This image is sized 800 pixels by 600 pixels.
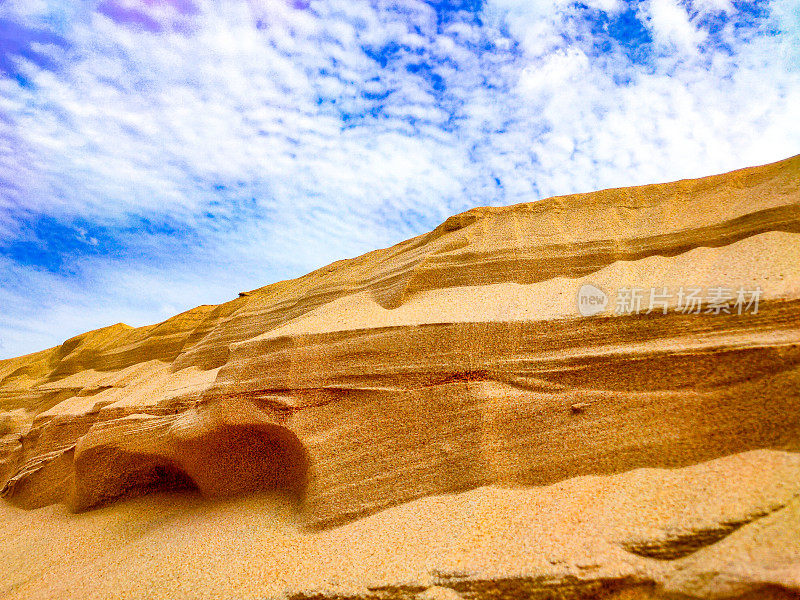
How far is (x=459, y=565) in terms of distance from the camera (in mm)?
2930

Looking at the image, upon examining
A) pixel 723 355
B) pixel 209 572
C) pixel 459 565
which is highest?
pixel 723 355

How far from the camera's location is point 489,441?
12.4 ft

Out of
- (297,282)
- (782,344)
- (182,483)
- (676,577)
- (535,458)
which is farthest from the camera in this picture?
(297,282)

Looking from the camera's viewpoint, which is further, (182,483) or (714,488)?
(182,483)

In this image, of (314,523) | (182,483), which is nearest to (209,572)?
(314,523)

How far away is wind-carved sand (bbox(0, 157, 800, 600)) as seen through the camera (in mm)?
2744

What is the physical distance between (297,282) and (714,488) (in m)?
7.71

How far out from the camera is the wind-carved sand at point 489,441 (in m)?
2.74

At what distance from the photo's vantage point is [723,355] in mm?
3355

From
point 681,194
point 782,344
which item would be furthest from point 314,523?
point 681,194

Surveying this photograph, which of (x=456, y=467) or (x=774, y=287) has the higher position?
(x=774, y=287)

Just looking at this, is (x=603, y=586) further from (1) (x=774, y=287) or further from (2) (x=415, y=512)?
(1) (x=774, y=287)

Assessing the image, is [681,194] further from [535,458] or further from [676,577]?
[676,577]

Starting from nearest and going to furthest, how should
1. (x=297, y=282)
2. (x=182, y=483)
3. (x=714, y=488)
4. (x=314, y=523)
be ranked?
1. (x=714, y=488)
2. (x=314, y=523)
3. (x=182, y=483)
4. (x=297, y=282)
